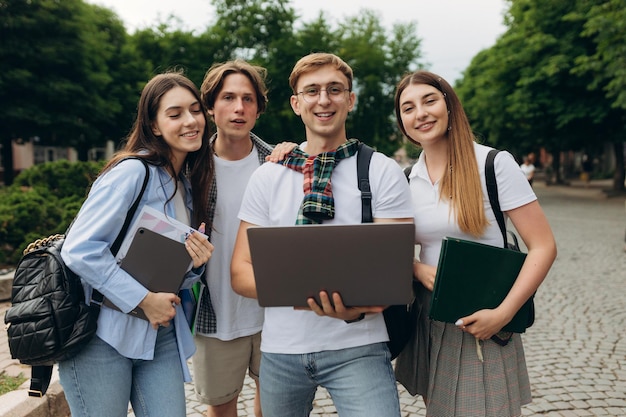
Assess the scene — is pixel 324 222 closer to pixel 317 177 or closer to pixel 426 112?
pixel 317 177

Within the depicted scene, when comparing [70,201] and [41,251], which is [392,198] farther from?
[70,201]

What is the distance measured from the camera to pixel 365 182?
206cm

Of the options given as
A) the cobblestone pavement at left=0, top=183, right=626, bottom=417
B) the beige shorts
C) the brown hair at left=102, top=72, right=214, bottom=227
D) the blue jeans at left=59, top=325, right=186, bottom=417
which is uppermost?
the brown hair at left=102, top=72, right=214, bottom=227

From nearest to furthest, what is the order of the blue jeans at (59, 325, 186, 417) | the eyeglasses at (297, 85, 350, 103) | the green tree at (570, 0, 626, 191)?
the blue jeans at (59, 325, 186, 417), the eyeglasses at (297, 85, 350, 103), the green tree at (570, 0, 626, 191)

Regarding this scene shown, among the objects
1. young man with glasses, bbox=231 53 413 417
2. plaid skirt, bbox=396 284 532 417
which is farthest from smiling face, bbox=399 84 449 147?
plaid skirt, bbox=396 284 532 417

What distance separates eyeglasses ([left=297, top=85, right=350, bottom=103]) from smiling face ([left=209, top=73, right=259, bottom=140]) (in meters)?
0.62

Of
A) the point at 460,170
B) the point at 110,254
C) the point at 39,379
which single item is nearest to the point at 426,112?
the point at 460,170

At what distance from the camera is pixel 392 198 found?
2049 millimetres

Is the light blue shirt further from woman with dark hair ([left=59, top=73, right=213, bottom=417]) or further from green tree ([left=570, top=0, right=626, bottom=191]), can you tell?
green tree ([left=570, top=0, right=626, bottom=191])

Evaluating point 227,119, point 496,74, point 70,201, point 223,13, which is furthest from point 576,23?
point 227,119

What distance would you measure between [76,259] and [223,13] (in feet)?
82.1

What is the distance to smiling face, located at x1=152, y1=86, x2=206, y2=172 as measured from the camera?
229 centimetres

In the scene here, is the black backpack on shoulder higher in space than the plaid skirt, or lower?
higher

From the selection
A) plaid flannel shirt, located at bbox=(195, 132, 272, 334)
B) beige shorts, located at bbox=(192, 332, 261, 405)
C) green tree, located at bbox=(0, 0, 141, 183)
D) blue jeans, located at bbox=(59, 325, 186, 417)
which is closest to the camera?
blue jeans, located at bbox=(59, 325, 186, 417)
